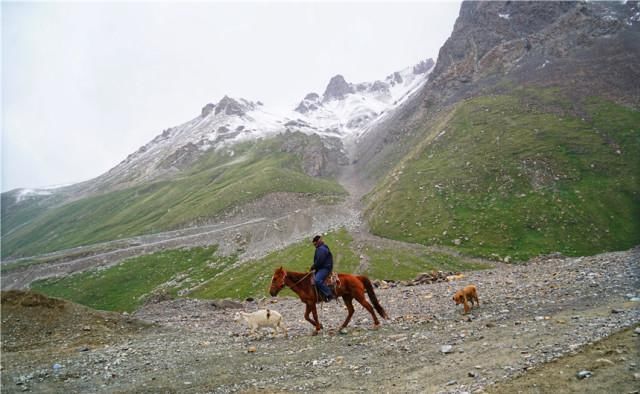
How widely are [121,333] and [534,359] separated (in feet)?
92.8

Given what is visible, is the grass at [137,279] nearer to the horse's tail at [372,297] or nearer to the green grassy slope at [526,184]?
the green grassy slope at [526,184]

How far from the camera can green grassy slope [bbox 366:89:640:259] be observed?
176 feet

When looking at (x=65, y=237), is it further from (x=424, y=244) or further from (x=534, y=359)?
(x=534, y=359)

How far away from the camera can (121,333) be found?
89.8ft

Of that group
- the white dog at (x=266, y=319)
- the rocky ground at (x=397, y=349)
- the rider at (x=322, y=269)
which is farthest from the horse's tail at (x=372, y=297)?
the white dog at (x=266, y=319)

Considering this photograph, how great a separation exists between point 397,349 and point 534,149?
7683 cm

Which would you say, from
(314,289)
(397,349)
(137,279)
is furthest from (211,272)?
(397,349)

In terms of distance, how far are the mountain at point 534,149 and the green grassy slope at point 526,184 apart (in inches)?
10.3

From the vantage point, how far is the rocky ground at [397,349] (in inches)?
415

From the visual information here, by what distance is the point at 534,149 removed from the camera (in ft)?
249

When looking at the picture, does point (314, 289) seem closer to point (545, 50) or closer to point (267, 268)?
point (267, 268)

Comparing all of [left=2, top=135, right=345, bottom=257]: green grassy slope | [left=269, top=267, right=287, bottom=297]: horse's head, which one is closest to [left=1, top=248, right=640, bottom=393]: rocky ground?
[left=269, top=267, right=287, bottom=297]: horse's head

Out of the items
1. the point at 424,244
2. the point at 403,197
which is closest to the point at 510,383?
the point at 424,244

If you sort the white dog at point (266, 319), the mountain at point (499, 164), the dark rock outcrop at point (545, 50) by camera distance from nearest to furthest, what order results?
the white dog at point (266, 319) < the mountain at point (499, 164) < the dark rock outcrop at point (545, 50)
